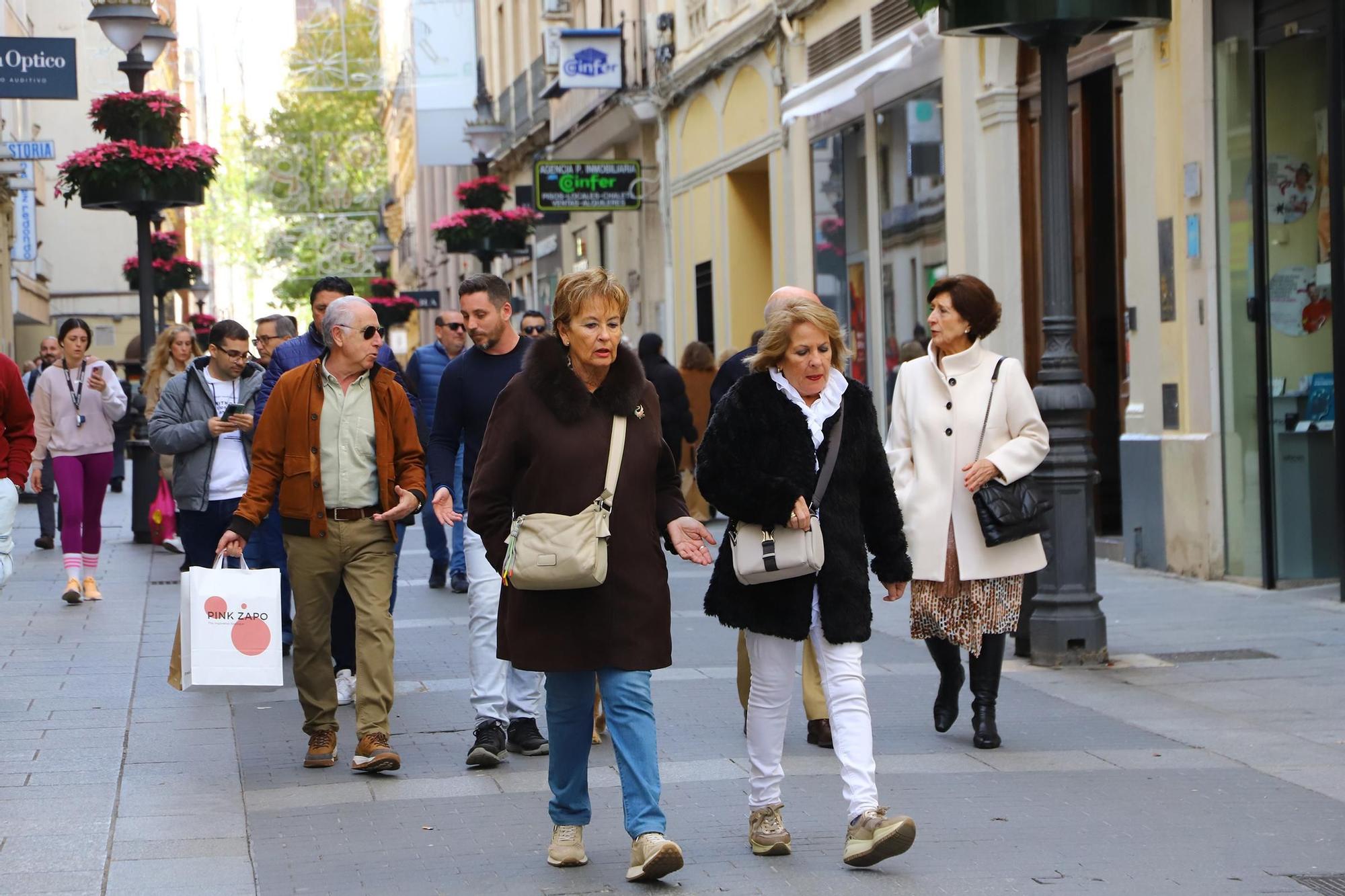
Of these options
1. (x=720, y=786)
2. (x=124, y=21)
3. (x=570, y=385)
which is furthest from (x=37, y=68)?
(x=570, y=385)

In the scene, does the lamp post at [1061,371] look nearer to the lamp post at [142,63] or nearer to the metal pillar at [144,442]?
the lamp post at [142,63]

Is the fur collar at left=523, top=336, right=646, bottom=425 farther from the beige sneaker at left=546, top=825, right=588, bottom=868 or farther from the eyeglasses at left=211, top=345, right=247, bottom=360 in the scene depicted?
the eyeglasses at left=211, top=345, right=247, bottom=360

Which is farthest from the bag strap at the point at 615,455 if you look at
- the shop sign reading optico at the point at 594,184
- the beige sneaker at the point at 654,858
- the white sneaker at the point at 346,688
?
the shop sign reading optico at the point at 594,184

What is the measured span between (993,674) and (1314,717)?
147 cm

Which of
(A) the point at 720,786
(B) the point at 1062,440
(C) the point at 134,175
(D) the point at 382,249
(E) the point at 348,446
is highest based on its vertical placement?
(D) the point at 382,249

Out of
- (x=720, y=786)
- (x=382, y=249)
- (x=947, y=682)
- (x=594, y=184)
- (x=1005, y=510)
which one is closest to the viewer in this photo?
(x=720, y=786)

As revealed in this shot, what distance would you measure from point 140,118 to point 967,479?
1169 centimetres

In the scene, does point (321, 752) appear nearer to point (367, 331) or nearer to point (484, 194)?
point (367, 331)

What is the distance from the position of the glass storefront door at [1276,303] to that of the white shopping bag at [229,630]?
733 centimetres

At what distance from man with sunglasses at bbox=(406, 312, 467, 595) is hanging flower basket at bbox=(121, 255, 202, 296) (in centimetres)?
2229

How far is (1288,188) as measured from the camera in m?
12.3

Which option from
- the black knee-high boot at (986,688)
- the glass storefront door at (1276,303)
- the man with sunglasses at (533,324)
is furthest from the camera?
the man with sunglasses at (533,324)

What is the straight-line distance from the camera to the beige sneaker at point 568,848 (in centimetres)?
580

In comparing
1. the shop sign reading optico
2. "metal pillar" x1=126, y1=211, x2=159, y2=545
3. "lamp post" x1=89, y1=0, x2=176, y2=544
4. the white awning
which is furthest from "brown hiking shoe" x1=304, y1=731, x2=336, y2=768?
the shop sign reading optico
